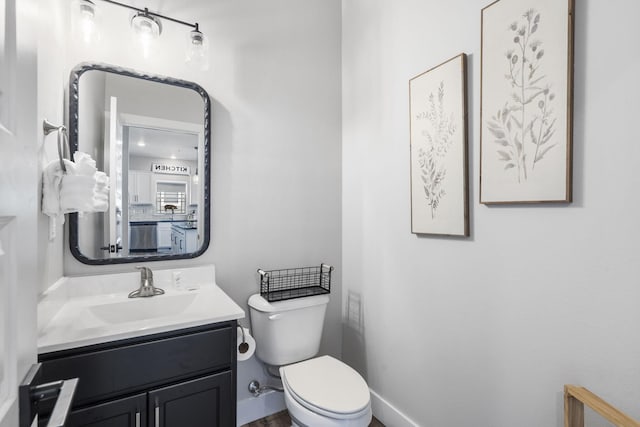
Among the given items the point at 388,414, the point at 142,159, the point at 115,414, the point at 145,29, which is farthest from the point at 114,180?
the point at 388,414

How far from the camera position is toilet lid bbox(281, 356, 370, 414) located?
50.1 inches

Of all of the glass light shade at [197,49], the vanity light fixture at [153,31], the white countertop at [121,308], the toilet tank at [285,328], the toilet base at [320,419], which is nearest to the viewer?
the white countertop at [121,308]

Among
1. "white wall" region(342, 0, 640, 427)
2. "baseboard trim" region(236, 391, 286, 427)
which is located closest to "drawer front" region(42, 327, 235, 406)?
"baseboard trim" region(236, 391, 286, 427)

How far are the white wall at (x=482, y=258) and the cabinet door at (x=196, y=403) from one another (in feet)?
3.00

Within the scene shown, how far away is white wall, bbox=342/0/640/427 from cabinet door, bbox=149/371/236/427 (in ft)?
3.00

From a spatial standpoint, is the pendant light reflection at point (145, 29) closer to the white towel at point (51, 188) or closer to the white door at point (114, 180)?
the white door at point (114, 180)

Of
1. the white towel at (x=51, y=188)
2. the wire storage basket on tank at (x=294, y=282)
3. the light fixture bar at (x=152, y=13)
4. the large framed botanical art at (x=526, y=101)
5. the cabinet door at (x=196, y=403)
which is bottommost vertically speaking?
the cabinet door at (x=196, y=403)

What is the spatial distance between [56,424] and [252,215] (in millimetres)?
1391

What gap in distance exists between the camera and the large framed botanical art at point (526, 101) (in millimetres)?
1015

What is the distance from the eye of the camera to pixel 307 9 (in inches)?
79.2

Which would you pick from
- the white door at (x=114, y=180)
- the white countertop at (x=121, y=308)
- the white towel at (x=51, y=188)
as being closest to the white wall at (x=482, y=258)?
the white countertop at (x=121, y=308)

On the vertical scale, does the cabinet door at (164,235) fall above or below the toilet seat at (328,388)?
above

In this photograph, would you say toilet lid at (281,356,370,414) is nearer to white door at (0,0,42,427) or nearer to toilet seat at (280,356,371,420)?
toilet seat at (280,356,371,420)

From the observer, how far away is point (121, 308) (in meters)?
1.36
